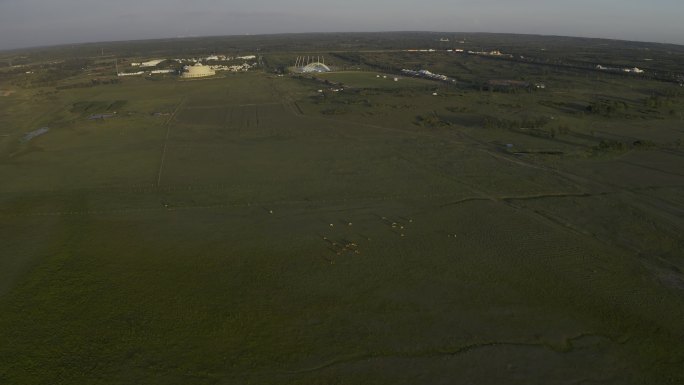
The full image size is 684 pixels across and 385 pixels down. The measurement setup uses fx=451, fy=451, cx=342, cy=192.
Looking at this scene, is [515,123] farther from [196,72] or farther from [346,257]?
[196,72]

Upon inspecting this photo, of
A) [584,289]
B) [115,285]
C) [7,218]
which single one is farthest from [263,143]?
[584,289]

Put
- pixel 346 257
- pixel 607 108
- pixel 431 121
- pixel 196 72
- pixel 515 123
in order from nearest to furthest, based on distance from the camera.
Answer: pixel 346 257 < pixel 515 123 < pixel 431 121 < pixel 607 108 < pixel 196 72

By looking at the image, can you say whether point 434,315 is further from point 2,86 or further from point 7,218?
point 2,86

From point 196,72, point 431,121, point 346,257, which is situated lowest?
point 346,257

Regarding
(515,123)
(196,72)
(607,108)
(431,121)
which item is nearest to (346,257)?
(431,121)

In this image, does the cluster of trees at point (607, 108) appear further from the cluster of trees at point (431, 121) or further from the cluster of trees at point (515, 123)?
the cluster of trees at point (431, 121)

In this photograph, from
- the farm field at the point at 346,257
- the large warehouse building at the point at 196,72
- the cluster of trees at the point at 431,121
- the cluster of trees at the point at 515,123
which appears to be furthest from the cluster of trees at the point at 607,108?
the large warehouse building at the point at 196,72

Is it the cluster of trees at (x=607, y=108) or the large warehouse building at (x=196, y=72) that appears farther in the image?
the large warehouse building at (x=196, y=72)

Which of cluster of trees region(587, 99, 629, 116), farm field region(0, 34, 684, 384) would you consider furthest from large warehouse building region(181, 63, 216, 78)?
cluster of trees region(587, 99, 629, 116)

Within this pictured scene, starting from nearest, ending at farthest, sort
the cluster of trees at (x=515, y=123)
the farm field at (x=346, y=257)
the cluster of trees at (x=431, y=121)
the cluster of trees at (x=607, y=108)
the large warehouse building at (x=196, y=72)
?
the farm field at (x=346, y=257), the cluster of trees at (x=515, y=123), the cluster of trees at (x=431, y=121), the cluster of trees at (x=607, y=108), the large warehouse building at (x=196, y=72)
